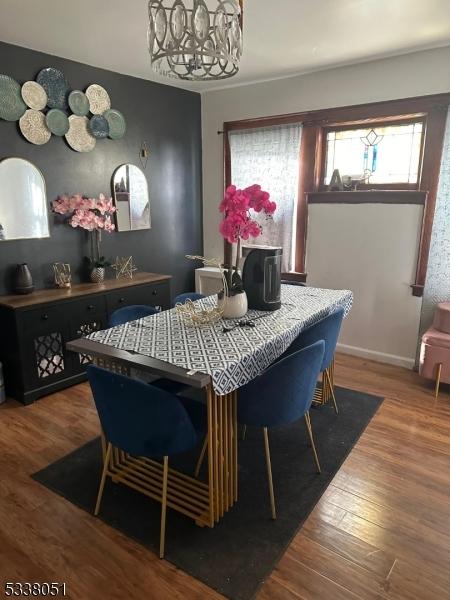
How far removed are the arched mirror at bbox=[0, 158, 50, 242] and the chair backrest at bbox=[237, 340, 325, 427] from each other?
2.23m

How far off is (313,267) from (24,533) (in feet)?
10.3

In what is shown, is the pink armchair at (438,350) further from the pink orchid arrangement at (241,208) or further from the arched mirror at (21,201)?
the arched mirror at (21,201)

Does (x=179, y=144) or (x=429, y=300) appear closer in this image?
(x=429, y=300)

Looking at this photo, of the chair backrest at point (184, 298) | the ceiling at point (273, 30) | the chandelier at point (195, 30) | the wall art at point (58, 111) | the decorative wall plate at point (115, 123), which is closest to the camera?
the chandelier at point (195, 30)

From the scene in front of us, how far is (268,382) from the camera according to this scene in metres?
1.83

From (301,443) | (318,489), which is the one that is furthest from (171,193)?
(318,489)

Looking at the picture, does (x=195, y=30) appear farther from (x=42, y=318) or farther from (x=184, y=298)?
(x=42, y=318)

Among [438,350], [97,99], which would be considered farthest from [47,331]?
[438,350]

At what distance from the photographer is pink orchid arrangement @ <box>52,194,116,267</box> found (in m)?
3.34

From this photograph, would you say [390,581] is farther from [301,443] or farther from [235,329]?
[235,329]

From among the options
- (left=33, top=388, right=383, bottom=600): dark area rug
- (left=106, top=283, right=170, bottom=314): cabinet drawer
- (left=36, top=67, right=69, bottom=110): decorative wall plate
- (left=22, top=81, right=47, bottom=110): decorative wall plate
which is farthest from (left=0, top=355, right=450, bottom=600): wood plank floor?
(left=36, top=67, right=69, bottom=110): decorative wall plate

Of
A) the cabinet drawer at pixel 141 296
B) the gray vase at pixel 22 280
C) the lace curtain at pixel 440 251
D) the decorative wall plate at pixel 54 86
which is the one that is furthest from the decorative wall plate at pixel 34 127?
the lace curtain at pixel 440 251

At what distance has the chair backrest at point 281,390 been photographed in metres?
1.80

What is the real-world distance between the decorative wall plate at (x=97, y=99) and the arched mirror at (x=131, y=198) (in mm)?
503
